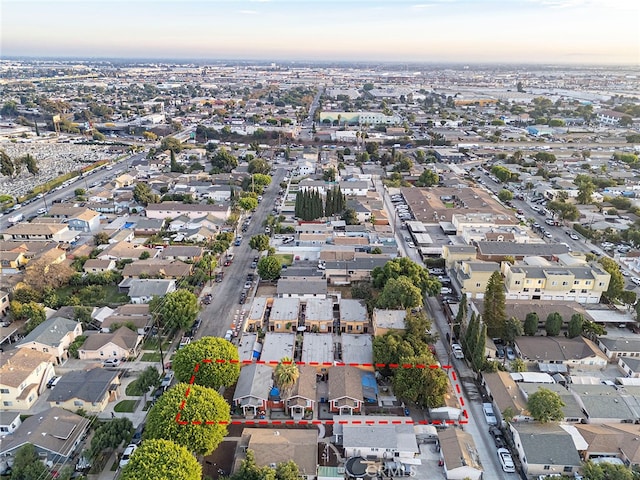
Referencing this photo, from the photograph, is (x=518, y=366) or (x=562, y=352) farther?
(x=562, y=352)

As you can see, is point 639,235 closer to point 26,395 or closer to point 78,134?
point 26,395

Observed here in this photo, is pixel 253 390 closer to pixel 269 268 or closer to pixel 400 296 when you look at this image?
Answer: pixel 400 296

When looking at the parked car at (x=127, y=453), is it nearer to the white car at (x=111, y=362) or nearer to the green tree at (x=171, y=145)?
the white car at (x=111, y=362)

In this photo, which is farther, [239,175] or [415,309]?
[239,175]

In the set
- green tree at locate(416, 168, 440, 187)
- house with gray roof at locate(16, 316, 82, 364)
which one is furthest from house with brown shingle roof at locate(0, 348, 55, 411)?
→ green tree at locate(416, 168, 440, 187)

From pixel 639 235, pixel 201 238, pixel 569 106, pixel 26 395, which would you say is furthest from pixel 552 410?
pixel 569 106

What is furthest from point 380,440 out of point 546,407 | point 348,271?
point 348,271
